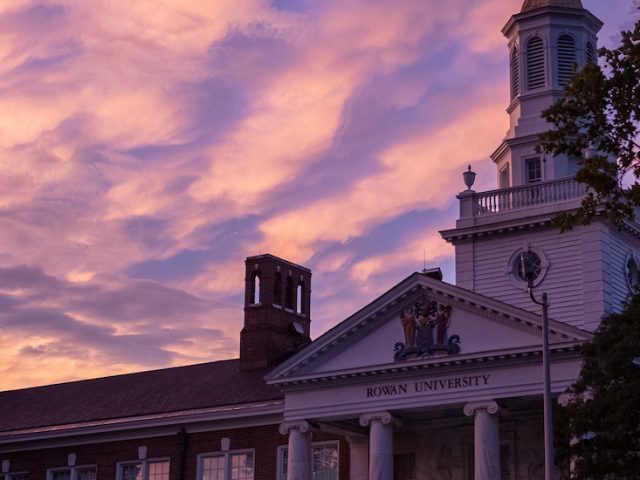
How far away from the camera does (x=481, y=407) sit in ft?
129

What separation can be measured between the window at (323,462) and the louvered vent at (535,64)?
576 inches

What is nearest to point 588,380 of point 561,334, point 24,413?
point 561,334

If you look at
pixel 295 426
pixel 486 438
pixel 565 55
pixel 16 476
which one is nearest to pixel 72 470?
pixel 16 476

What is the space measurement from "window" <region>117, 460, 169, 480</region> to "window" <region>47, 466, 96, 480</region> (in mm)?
1466

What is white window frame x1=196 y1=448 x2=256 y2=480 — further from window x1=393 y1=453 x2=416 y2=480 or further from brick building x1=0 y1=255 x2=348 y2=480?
window x1=393 y1=453 x2=416 y2=480

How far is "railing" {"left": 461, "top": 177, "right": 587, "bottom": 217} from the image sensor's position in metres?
44.0

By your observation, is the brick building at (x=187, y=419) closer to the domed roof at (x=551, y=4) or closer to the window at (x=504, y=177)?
the window at (x=504, y=177)

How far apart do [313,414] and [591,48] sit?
1670 centimetres

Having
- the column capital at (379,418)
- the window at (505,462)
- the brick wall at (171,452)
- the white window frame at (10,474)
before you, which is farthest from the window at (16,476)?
the window at (505,462)

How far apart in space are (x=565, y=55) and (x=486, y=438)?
15261mm

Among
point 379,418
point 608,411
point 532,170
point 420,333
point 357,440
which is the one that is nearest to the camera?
point 608,411

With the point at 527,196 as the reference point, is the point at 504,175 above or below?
above

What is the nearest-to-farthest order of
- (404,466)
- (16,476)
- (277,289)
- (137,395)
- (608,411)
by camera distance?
(608,411), (404,466), (137,395), (16,476), (277,289)

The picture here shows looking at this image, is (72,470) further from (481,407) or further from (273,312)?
(481,407)
